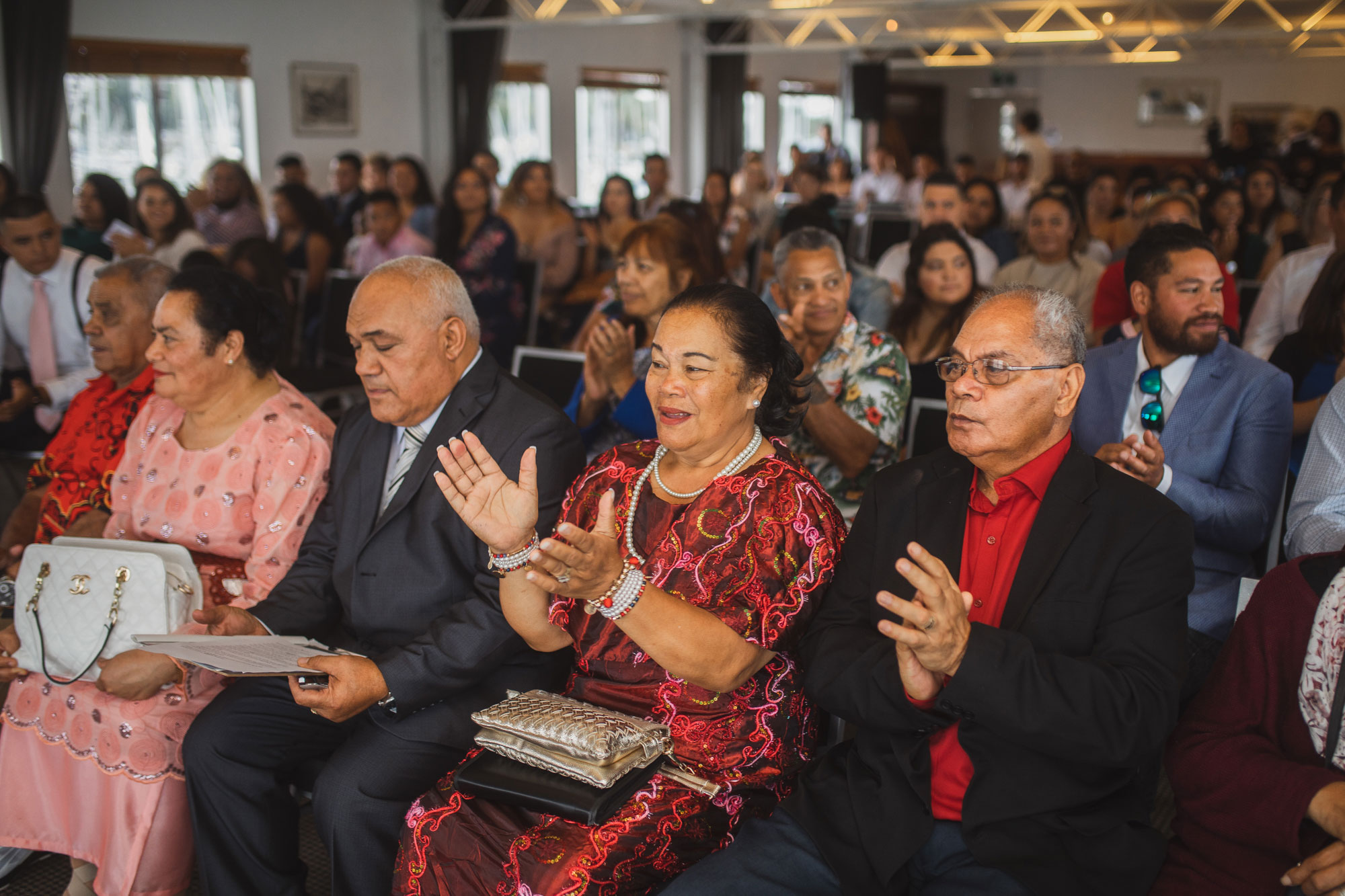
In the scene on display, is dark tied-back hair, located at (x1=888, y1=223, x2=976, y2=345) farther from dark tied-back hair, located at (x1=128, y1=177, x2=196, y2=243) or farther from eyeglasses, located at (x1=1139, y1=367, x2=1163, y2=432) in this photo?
dark tied-back hair, located at (x1=128, y1=177, x2=196, y2=243)

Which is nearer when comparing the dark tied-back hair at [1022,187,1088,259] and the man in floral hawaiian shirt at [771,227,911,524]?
the man in floral hawaiian shirt at [771,227,911,524]

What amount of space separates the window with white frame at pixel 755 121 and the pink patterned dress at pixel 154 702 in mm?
14546

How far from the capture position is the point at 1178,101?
61.8 ft

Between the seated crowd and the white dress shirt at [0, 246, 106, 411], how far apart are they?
4.36ft

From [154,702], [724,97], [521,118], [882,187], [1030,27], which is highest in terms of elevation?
[1030,27]

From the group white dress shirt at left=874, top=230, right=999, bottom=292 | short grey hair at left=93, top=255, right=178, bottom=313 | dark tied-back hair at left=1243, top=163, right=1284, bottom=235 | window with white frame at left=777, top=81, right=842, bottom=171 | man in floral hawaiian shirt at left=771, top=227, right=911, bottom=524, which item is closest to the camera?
man in floral hawaiian shirt at left=771, top=227, right=911, bottom=524

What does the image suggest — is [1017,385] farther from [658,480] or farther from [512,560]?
[512,560]

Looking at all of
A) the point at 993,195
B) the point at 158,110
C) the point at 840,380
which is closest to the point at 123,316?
the point at 840,380

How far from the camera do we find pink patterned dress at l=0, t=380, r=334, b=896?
2.14 meters

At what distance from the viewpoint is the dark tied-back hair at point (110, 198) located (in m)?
6.00

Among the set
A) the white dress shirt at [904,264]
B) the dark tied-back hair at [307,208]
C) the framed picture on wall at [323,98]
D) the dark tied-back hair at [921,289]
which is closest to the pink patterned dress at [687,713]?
the dark tied-back hair at [921,289]

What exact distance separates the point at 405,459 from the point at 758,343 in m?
0.87

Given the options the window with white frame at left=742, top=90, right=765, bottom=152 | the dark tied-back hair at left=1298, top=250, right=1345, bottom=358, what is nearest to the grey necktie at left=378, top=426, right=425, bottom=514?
the dark tied-back hair at left=1298, top=250, right=1345, bottom=358

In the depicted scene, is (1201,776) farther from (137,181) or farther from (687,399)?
(137,181)
